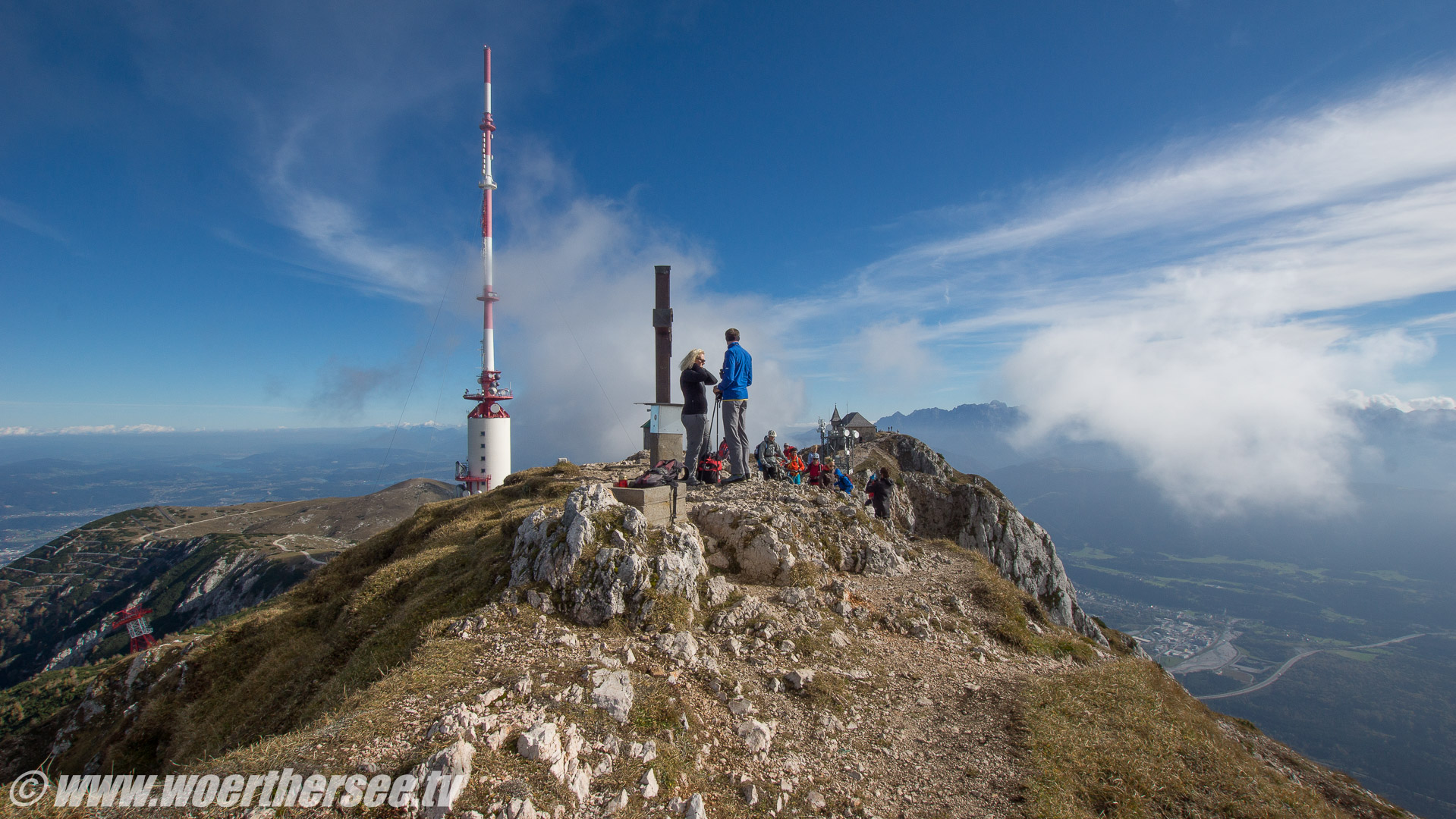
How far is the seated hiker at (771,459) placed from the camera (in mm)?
20016

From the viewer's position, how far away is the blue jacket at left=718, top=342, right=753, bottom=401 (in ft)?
47.7

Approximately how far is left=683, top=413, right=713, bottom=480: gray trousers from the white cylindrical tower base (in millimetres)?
53214

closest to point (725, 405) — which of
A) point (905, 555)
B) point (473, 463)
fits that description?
point (905, 555)

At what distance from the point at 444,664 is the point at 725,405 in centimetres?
892

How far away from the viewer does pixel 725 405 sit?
590 inches

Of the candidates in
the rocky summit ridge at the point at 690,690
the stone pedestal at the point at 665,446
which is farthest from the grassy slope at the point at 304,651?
the stone pedestal at the point at 665,446

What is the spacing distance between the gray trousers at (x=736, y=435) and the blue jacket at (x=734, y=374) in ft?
0.85

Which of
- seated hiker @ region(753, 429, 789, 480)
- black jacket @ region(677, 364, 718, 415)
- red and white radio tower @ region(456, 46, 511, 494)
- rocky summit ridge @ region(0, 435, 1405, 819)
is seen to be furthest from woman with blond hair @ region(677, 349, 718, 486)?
red and white radio tower @ region(456, 46, 511, 494)

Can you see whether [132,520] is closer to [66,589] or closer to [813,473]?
[66,589]

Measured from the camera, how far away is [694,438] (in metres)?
15.3

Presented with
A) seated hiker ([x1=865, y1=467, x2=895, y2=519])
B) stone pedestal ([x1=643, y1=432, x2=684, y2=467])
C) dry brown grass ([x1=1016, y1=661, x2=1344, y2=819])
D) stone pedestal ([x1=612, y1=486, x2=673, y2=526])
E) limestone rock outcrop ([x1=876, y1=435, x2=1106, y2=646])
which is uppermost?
stone pedestal ([x1=643, y1=432, x2=684, y2=467])

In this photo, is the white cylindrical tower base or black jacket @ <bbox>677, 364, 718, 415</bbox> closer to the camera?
black jacket @ <bbox>677, 364, 718, 415</bbox>

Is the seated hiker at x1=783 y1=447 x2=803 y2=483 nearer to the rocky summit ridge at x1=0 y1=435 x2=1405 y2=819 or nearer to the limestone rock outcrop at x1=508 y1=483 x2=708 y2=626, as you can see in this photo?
the rocky summit ridge at x1=0 y1=435 x2=1405 y2=819

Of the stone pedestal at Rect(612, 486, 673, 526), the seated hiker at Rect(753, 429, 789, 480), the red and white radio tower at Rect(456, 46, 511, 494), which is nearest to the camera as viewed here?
the stone pedestal at Rect(612, 486, 673, 526)
